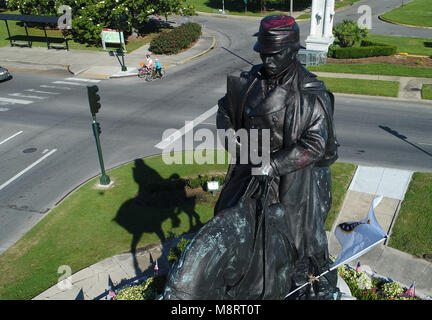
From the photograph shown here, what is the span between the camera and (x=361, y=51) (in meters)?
33.0

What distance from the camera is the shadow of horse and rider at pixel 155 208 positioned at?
13.8 metres

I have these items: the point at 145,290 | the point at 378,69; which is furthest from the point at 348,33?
the point at 145,290

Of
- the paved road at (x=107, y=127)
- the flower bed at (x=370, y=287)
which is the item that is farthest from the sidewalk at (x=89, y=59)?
the flower bed at (x=370, y=287)

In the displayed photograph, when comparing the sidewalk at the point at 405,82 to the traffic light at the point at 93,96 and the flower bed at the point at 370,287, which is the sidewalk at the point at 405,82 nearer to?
the flower bed at the point at 370,287

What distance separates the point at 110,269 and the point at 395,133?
1435cm

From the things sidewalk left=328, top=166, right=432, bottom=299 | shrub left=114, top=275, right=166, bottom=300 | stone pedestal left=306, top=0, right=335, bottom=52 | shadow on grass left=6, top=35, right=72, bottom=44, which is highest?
stone pedestal left=306, top=0, right=335, bottom=52

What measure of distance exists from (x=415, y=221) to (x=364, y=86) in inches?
567

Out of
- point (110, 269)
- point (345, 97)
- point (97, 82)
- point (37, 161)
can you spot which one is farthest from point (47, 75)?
point (110, 269)

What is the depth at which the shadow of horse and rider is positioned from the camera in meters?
13.8

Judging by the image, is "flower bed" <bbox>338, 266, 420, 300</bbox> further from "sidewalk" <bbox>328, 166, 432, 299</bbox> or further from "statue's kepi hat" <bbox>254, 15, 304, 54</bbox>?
"statue's kepi hat" <bbox>254, 15, 304, 54</bbox>

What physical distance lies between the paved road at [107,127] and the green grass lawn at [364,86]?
3.58 feet

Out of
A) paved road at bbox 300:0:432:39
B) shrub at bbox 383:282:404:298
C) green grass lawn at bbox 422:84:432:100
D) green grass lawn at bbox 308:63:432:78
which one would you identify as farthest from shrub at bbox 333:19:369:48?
shrub at bbox 383:282:404:298

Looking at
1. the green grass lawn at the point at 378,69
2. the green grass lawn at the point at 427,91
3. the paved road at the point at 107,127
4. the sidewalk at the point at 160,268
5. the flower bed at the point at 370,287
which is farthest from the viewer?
the green grass lawn at the point at 378,69

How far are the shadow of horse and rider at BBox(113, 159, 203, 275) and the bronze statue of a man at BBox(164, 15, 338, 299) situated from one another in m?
7.15
